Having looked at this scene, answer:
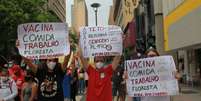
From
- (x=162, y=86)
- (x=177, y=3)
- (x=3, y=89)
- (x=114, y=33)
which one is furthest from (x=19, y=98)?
(x=177, y=3)

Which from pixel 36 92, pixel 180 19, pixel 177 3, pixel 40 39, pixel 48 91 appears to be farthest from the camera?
pixel 177 3

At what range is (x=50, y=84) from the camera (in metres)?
8.97

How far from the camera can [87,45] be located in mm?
10938

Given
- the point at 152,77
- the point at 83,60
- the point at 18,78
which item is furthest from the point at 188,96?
the point at 83,60

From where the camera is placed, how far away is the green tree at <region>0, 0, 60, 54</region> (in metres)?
48.4

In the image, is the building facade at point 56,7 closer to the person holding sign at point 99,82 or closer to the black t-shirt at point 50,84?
the person holding sign at point 99,82

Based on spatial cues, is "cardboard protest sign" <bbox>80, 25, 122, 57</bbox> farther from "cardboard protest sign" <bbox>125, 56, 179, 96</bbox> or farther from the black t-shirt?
the black t-shirt

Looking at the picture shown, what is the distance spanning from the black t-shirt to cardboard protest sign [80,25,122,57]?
4.91 ft

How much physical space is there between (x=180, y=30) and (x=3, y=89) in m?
26.0

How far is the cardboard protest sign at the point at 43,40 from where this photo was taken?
10016 mm

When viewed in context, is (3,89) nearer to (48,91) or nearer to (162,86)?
(48,91)

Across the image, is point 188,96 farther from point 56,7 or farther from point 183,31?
point 56,7

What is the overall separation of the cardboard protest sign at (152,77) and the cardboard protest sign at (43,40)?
120 cm

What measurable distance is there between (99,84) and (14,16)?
39.4 m
